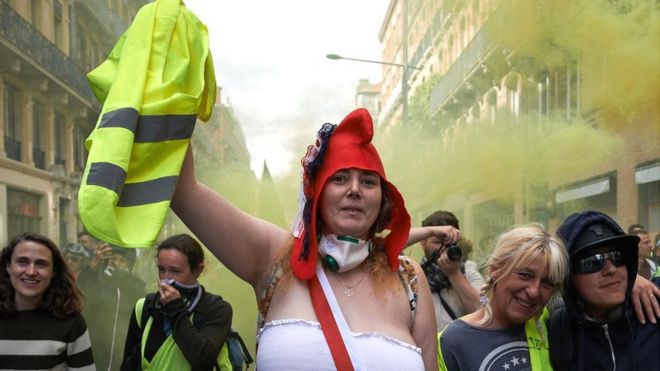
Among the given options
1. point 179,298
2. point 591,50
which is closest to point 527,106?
point 591,50

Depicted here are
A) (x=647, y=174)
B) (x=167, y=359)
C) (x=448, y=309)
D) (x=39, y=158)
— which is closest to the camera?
(x=167, y=359)

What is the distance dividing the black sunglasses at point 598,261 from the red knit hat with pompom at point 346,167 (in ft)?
1.96

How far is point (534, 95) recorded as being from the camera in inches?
366

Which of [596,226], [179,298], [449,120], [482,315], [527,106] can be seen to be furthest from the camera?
[449,120]

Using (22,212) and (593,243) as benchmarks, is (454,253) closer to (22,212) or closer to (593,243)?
(593,243)

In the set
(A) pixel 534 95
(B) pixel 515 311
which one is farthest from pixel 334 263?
(A) pixel 534 95

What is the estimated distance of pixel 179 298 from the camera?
347 cm

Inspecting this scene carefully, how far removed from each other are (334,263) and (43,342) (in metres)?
1.66

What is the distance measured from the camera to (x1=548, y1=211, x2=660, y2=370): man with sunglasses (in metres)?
2.26

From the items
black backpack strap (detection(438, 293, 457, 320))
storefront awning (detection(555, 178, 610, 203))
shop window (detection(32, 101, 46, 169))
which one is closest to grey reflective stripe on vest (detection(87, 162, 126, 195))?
black backpack strap (detection(438, 293, 457, 320))

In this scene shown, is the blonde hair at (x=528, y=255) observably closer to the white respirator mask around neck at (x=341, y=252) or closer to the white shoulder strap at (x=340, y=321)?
the white respirator mask around neck at (x=341, y=252)

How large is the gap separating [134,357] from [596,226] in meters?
2.22

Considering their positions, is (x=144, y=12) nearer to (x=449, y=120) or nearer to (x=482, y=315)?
(x=482, y=315)

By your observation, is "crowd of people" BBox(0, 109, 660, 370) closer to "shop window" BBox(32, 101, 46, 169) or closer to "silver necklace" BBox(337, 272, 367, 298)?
"silver necklace" BBox(337, 272, 367, 298)
